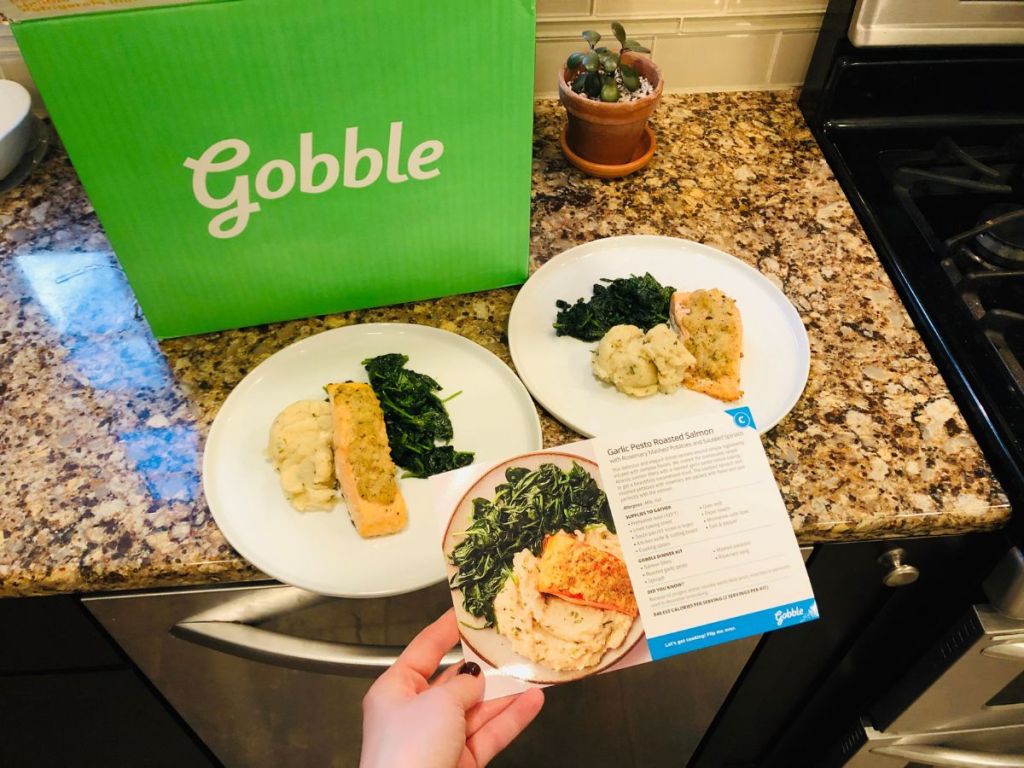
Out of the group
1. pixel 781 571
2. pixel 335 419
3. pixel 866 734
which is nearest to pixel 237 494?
pixel 335 419

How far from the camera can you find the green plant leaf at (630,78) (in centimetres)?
94

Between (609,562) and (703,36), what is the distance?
852 mm

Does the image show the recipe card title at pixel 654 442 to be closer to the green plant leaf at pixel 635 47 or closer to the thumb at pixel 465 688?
the thumb at pixel 465 688

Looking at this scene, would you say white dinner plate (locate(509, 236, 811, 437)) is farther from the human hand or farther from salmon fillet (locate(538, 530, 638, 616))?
the human hand

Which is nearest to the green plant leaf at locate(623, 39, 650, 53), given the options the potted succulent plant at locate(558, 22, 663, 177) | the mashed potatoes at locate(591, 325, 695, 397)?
the potted succulent plant at locate(558, 22, 663, 177)

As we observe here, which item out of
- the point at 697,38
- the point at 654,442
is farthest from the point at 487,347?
the point at 697,38

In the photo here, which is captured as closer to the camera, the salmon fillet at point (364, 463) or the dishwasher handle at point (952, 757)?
the salmon fillet at point (364, 463)

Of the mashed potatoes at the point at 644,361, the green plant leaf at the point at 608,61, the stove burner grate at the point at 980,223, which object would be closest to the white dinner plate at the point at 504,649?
the mashed potatoes at the point at 644,361

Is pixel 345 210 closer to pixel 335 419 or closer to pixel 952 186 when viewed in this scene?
pixel 335 419

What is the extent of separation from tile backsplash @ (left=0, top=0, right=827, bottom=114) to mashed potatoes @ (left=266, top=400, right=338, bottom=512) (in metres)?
0.68

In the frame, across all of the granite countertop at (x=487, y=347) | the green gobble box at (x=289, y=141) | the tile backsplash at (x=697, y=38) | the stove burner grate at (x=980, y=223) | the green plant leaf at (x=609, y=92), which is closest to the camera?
the green gobble box at (x=289, y=141)

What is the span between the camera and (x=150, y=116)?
66 cm

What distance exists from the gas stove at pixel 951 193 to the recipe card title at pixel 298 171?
2.00 ft

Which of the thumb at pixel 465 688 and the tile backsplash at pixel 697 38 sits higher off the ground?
the tile backsplash at pixel 697 38
